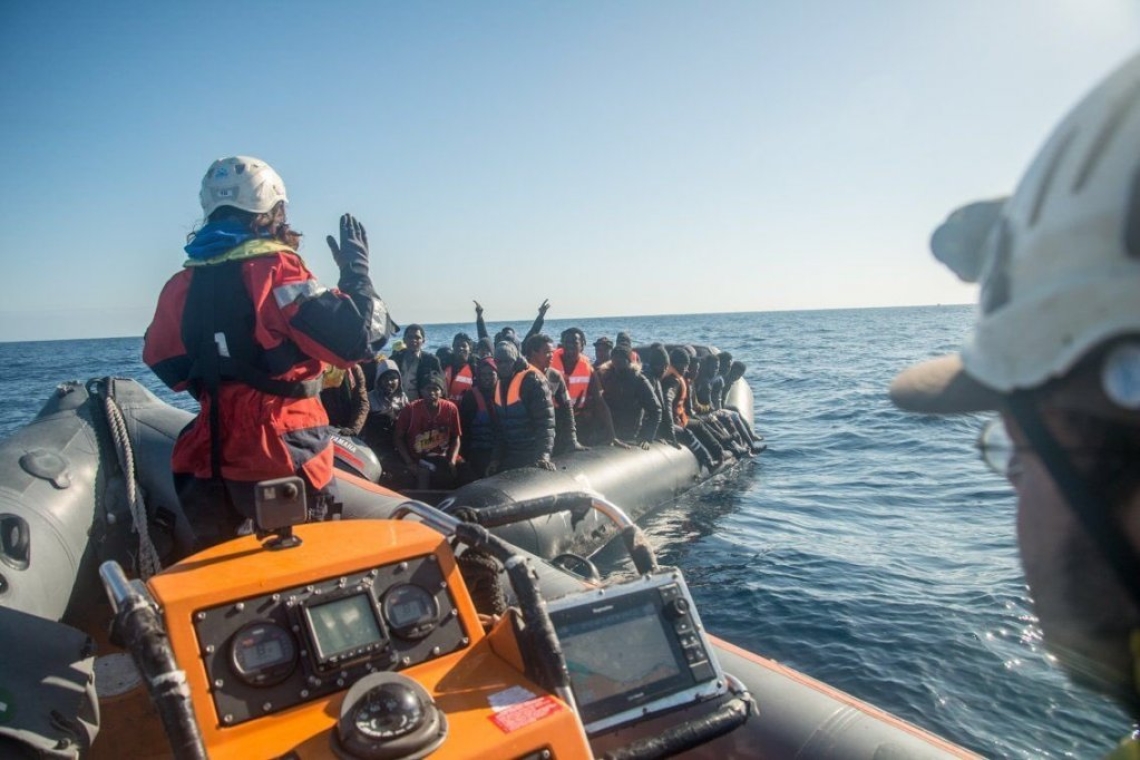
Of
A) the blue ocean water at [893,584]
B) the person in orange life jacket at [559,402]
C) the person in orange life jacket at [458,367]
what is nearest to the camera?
the blue ocean water at [893,584]

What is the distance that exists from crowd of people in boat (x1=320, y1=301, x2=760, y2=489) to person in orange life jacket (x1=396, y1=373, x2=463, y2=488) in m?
0.01

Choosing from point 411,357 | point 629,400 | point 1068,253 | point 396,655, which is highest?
point 1068,253

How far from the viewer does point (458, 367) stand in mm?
9938

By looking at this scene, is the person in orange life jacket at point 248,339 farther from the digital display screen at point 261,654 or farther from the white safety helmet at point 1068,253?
the white safety helmet at point 1068,253

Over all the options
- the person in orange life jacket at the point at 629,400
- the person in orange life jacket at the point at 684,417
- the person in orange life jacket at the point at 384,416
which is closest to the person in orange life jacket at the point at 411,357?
the person in orange life jacket at the point at 384,416

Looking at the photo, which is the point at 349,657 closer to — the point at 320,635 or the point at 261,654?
the point at 320,635

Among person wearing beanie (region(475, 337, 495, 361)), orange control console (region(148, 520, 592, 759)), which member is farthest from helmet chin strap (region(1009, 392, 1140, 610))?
person wearing beanie (region(475, 337, 495, 361))

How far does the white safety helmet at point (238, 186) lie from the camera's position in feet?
9.52

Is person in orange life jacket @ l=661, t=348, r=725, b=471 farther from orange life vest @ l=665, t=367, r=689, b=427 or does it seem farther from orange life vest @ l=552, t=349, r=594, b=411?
orange life vest @ l=552, t=349, r=594, b=411

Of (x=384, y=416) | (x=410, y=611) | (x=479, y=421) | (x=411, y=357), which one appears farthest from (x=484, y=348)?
(x=410, y=611)

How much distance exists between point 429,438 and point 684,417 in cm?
472

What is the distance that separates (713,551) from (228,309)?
5884 mm

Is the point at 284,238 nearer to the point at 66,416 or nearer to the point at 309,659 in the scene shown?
the point at 309,659

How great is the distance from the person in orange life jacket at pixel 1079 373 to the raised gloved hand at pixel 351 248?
243 centimetres
